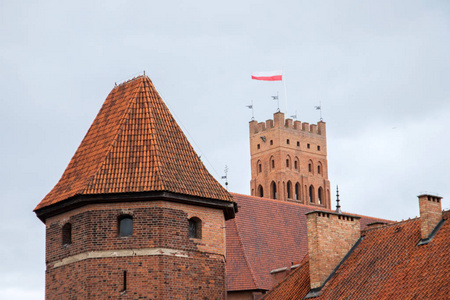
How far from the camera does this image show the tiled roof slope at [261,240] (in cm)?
4172

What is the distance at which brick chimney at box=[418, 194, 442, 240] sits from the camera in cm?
2908

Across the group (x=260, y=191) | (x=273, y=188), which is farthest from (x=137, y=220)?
(x=260, y=191)

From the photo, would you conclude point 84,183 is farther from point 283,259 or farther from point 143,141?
point 283,259

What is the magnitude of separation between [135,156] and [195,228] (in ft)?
8.78

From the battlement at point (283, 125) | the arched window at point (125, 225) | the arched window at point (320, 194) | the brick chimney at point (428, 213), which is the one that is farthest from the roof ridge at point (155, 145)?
the arched window at point (320, 194)

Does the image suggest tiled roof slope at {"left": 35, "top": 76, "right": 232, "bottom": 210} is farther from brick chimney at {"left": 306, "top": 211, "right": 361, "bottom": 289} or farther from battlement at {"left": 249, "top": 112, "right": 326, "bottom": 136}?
battlement at {"left": 249, "top": 112, "right": 326, "bottom": 136}

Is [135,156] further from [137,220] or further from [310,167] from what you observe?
[310,167]

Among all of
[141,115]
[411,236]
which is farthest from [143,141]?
[411,236]

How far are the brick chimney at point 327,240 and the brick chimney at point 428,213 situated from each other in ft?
10.6

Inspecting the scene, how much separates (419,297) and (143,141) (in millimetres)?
9379

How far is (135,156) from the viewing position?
30922mm

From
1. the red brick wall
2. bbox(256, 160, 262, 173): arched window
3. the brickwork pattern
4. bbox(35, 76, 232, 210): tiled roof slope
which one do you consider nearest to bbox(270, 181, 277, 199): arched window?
bbox(256, 160, 262, 173): arched window

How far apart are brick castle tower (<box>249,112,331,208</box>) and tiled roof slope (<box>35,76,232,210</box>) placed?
4406 cm

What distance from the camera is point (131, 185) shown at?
29766 mm
